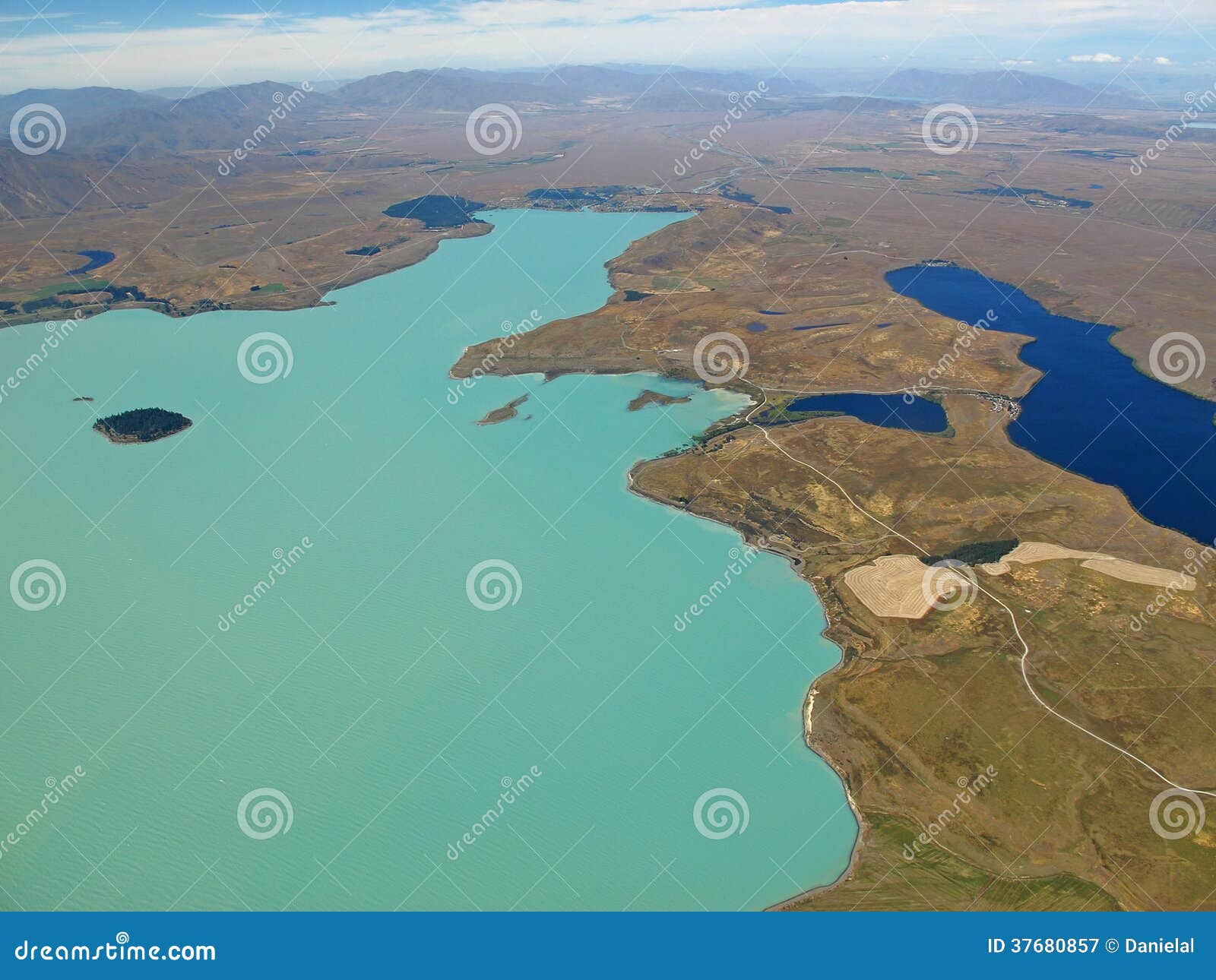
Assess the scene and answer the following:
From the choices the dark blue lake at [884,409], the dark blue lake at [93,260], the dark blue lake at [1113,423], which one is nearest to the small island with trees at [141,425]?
the dark blue lake at [884,409]

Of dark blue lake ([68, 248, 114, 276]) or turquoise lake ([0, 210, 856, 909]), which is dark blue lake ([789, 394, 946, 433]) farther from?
dark blue lake ([68, 248, 114, 276])

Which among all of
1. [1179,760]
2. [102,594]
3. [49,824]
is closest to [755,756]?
[1179,760]

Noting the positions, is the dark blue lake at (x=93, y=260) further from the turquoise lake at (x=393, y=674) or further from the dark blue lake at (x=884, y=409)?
the dark blue lake at (x=884, y=409)

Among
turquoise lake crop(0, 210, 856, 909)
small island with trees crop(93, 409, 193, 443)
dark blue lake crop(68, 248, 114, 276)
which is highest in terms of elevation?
dark blue lake crop(68, 248, 114, 276)

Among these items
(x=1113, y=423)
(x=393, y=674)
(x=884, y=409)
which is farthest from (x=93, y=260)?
(x=1113, y=423)

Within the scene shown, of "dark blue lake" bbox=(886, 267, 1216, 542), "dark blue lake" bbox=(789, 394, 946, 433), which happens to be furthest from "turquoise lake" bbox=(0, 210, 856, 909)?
"dark blue lake" bbox=(886, 267, 1216, 542)

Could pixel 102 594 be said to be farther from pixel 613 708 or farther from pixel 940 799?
pixel 940 799
